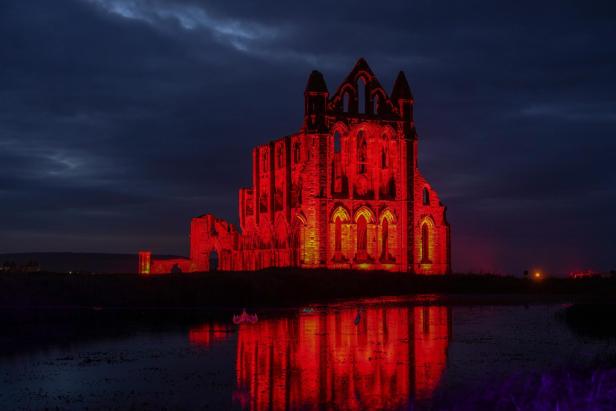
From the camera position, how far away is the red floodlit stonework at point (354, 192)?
265 feet

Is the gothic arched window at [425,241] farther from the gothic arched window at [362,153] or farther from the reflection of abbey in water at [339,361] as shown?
the reflection of abbey in water at [339,361]

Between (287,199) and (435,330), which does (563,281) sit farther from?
(435,330)

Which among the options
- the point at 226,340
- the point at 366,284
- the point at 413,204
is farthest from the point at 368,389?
the point at 413,204

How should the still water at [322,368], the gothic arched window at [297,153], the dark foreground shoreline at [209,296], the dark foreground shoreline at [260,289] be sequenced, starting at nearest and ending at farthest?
1. the still water at [322,368]
2. the dark foreground shoreline at [209,296]
3. the dark foreground shoreline at [260,289]
4. the gothic arched window at [297,153]

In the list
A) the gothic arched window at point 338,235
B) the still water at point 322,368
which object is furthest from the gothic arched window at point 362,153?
the still water at point 322,368

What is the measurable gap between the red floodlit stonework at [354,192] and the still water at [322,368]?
40907 millimetres

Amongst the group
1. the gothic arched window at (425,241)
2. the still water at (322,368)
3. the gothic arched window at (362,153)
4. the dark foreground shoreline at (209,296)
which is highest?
the gothic arched window at (362,153)

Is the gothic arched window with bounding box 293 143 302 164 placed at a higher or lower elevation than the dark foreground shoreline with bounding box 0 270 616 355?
higher

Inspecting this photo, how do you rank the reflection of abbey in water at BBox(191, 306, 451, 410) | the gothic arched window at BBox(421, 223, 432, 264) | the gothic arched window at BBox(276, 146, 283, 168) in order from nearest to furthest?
the reflection of abbey in water at BBox(191, 306, 451, 410), the gothic arched window at BBox(421, 223, 432, 264), the gothic arched window at BBox(276, 146, 283, 168)

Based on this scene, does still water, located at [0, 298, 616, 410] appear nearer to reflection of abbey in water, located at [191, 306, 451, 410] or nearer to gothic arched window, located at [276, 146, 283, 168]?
reflection of abbey in water, located at [191, 306, 451, 410]

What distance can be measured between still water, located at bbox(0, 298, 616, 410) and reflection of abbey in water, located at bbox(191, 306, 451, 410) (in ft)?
0.14

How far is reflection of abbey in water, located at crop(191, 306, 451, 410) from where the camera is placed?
2089 centimetres

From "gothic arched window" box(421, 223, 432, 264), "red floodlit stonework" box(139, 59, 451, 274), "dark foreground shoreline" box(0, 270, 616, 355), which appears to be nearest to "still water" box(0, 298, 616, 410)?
"dark foreground shoreline" box(0, 270, 616, 355)

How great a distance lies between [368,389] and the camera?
22.0 m
